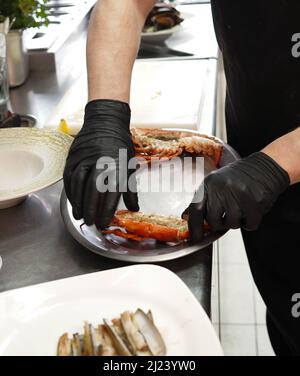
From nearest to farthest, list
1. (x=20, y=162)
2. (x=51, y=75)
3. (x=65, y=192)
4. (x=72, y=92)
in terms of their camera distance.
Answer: (x=65, y=192)
(x=20, y=162)
(x=72, y=92)
(x=51, y=75)

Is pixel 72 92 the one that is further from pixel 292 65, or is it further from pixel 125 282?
pixel 125 282

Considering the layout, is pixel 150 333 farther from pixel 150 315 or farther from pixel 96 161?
pixel 96 161

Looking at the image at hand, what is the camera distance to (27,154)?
133cm

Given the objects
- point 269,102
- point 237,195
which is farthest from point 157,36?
point 237,195

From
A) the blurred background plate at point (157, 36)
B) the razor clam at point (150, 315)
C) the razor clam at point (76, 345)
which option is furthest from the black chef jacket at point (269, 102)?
the blurred background plate at point (157, 36)

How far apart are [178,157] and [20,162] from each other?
0.42 m

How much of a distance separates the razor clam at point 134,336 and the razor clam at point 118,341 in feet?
0.04

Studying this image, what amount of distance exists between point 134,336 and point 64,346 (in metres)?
0.12

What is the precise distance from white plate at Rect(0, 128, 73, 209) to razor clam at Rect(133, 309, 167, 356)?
50cm

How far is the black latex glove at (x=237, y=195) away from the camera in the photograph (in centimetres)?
102

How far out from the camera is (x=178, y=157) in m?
1.36

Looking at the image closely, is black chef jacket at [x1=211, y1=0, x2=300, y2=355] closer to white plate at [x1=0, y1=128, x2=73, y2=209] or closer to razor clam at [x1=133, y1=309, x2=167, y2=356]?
white plate at [x1=0, y1=128, x2=73, y2=209]

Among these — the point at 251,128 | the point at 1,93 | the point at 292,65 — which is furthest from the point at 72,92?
the point at 292,65
